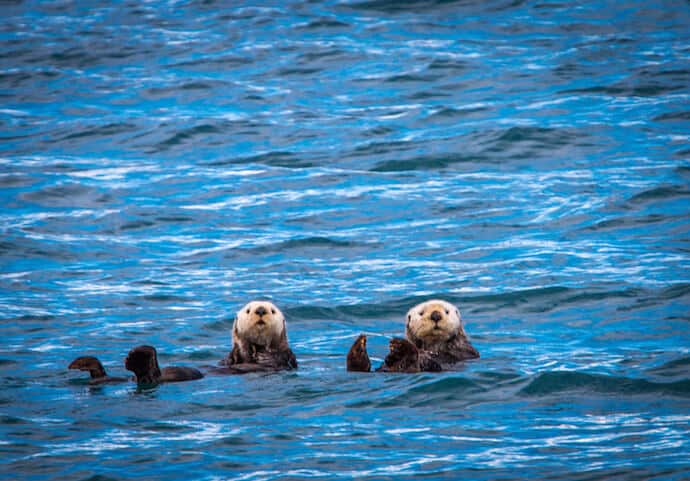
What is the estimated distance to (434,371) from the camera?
26.3 ft

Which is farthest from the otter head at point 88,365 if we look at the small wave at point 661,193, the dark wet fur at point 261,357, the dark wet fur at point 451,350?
the small wave at point 661,193

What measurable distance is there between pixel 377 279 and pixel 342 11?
16.7m

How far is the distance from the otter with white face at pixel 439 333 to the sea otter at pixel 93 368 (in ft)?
Result: 7.92

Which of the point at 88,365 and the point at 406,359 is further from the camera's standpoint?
the point at 406,359

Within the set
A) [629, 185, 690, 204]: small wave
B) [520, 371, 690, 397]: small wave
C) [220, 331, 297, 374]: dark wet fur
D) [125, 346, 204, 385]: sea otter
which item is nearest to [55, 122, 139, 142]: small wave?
[629, 185, 690, 204]: small wave

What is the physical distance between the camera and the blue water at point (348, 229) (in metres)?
6.70

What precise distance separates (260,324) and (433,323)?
1.39 meters

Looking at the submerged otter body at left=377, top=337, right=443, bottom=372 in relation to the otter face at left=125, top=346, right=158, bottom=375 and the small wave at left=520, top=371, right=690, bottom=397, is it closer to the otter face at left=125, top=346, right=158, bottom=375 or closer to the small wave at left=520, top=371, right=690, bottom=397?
the small wave at left=520, top=371, right=690, bottom=397

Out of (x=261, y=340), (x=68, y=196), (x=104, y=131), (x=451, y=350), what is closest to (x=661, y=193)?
(x=451, y=350)

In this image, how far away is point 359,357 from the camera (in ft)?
26.0

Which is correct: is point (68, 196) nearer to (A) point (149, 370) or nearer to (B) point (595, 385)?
(A) point (149, 370)

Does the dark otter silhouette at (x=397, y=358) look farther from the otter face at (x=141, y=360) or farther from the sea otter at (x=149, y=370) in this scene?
the otter face at (x=141, y=360)

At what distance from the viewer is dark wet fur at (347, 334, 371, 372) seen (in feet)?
25.8

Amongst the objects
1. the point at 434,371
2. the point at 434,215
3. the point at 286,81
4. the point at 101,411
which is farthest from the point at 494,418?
the point at 286,81
